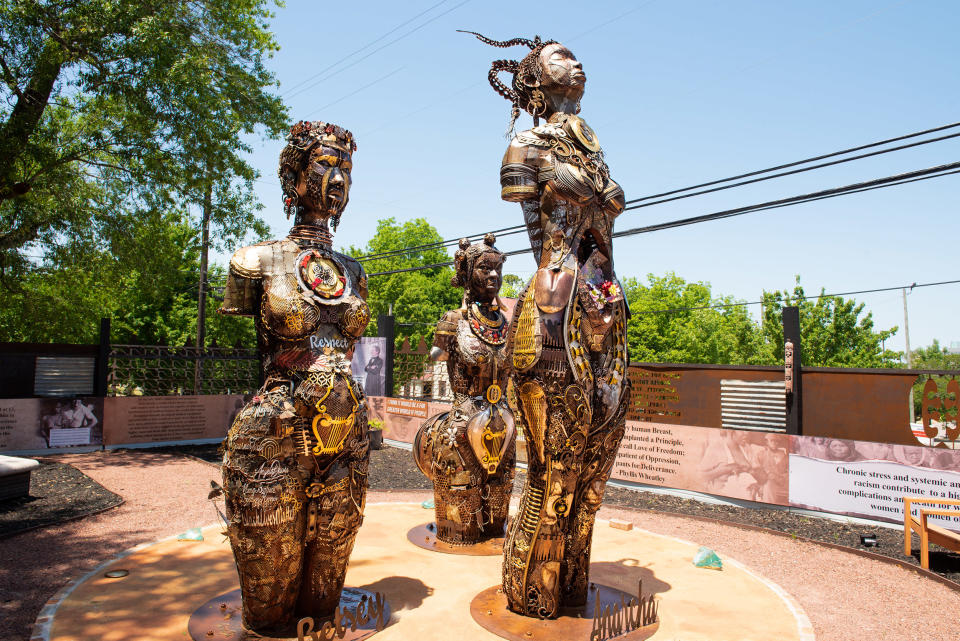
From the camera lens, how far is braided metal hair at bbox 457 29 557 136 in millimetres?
4805

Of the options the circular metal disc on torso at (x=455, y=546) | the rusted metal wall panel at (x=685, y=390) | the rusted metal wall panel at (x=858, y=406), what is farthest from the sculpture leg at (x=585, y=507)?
the rusted metal wall panel at (x=858, y=406)

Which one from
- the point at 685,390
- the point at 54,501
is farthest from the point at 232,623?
the point at 685,390

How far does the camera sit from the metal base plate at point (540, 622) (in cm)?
411

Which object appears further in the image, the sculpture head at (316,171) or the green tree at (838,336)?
the green tree at (838,336)

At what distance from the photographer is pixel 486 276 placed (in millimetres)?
6551

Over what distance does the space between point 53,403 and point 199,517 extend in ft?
19.5

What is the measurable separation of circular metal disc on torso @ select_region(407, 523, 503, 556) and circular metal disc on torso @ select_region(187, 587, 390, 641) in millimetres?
1522

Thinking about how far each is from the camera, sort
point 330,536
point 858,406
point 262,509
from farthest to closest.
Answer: point 858,406 → point 330,536 → point 262,509

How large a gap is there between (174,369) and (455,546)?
9.83m

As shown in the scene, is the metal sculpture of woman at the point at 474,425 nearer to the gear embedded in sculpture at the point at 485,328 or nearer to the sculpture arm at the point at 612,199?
the gear embedded in sculpture at the point at 485,328

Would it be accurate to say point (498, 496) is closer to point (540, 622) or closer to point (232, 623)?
point (540, 622)

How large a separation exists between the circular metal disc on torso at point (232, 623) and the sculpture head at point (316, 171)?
2.58 m

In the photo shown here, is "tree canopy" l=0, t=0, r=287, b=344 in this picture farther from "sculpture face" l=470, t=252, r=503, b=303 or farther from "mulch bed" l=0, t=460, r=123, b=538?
"sculpture face" l=470, t=252, r=503, b=303

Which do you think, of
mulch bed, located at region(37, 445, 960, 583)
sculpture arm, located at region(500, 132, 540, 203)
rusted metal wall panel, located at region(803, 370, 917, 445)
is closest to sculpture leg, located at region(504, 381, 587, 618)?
sculpture arm, located at region(500, 132, 540, 203)
